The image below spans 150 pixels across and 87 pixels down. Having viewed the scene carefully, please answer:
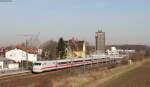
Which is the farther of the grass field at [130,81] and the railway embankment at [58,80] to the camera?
the grass field at [130,81]

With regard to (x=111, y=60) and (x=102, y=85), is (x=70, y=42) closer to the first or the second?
(x=111, y=60)

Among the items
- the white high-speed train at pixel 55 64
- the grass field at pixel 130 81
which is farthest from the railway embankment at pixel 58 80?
the white high-speed train at pixel 55 64

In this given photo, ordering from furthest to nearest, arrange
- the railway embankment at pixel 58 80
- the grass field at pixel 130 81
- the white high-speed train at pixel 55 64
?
1. the white high-speed train at pixel 55 64
2. the grass field at pixel 130 81
3. the railway embankment at pixel 58 80

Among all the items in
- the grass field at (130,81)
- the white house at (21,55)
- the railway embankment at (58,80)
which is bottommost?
the grass field at (130,81)

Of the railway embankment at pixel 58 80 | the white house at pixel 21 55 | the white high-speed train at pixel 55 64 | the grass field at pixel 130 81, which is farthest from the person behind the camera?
the white house at pixel 21 55

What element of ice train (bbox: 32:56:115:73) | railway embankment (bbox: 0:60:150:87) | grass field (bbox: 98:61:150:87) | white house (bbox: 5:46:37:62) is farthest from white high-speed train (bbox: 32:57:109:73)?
grass field (bbox: 98:61:150:87)

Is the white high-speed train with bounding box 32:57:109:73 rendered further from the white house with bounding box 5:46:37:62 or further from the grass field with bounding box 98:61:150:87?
the grass field with bounding box 98:61:150:87

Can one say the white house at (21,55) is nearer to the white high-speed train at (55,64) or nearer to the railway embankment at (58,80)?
the white high-speed train at (55,64)

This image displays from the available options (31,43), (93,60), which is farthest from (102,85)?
(31,43)

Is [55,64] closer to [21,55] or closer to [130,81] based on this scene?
[130,81]

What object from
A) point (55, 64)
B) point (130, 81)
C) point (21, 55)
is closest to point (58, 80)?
point (130, 81)

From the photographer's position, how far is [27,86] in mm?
35594

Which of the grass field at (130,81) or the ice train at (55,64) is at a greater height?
the ice train at (55,64)

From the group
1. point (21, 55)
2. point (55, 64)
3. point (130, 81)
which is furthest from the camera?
point (21, 55)
